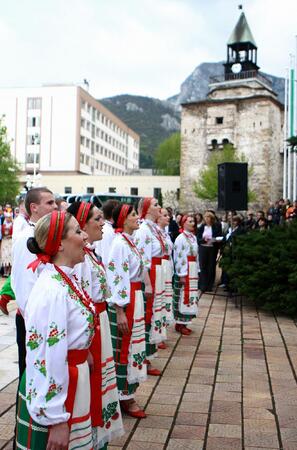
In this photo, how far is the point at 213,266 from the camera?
1289cm

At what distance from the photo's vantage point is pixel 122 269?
463 centimetres

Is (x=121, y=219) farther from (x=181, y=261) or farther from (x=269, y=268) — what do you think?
(x=269, y=268)

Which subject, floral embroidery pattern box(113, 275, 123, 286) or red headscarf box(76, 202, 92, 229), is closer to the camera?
red headscarf box(76, 202, 92, 229)

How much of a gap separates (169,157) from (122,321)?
78.6 metres

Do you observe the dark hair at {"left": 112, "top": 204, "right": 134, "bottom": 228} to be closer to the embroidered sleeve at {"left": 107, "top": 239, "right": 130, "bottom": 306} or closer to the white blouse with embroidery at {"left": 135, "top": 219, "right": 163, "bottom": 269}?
the embroidered sleeve at {"left": 107, "top": 239, "right": 130, "bottom": 306}

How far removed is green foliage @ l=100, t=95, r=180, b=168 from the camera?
550ft

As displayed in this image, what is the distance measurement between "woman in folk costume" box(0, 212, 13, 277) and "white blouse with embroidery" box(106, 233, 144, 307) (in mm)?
9961

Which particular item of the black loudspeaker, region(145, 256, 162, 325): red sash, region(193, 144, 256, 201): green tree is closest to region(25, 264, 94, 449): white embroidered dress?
region(145, 256, 162, 325): red sash

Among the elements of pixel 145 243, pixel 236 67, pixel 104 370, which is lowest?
pixel 104 370

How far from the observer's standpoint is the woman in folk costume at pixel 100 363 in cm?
308

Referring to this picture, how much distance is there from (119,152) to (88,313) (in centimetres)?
9010

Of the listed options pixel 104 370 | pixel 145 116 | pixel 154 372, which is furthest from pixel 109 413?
pixel 145 116

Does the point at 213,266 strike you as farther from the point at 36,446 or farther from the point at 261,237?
the point at 36,446

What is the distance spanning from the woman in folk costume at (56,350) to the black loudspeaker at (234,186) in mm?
11433
